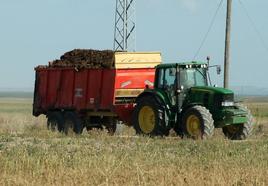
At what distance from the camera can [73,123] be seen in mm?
22281

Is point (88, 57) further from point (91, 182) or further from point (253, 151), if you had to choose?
point (91, 182)

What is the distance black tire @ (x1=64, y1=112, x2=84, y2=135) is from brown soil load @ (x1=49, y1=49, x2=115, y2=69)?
169 cm

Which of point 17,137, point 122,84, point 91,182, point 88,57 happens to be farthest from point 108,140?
point 91,182

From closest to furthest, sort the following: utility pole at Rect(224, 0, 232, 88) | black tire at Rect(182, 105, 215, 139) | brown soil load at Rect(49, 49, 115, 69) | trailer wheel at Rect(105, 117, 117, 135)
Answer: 1. black tire at Rect(182, 105, 215, 139)
2. brown soil load at Rect(49, 49, 115, 69)
3. trailer wheel at Rect(105, 117, 117, 135)
4. utility pole at Rect(224, 0, 232, 88)

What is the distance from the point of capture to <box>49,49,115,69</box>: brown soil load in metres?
21.6

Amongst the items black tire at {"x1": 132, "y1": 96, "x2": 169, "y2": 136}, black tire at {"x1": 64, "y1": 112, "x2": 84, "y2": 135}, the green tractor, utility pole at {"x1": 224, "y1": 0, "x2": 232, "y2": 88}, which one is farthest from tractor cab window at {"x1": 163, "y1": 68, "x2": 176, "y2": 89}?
utility pole at {"x1": 224, "y1": 0, "x2": 232, "y2": 88}

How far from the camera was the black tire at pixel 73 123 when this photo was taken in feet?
72.6

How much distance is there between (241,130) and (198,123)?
77.7 inches

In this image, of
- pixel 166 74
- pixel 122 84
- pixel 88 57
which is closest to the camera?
pixel 166 74

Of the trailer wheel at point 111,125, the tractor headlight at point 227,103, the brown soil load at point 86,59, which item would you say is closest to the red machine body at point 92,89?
the brown soil load at point 86,59

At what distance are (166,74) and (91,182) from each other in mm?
10057

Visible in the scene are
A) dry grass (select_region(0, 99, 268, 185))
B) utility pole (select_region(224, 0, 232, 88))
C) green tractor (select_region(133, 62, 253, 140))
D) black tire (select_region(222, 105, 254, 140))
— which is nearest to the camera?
dry grass (select_region(0, 99, 268, 185))

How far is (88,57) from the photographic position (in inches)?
891

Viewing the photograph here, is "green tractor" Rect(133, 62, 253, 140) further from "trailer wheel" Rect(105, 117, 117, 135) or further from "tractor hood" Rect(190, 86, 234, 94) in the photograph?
"trailer wheel" Rect(105, 117, 117, 135)
